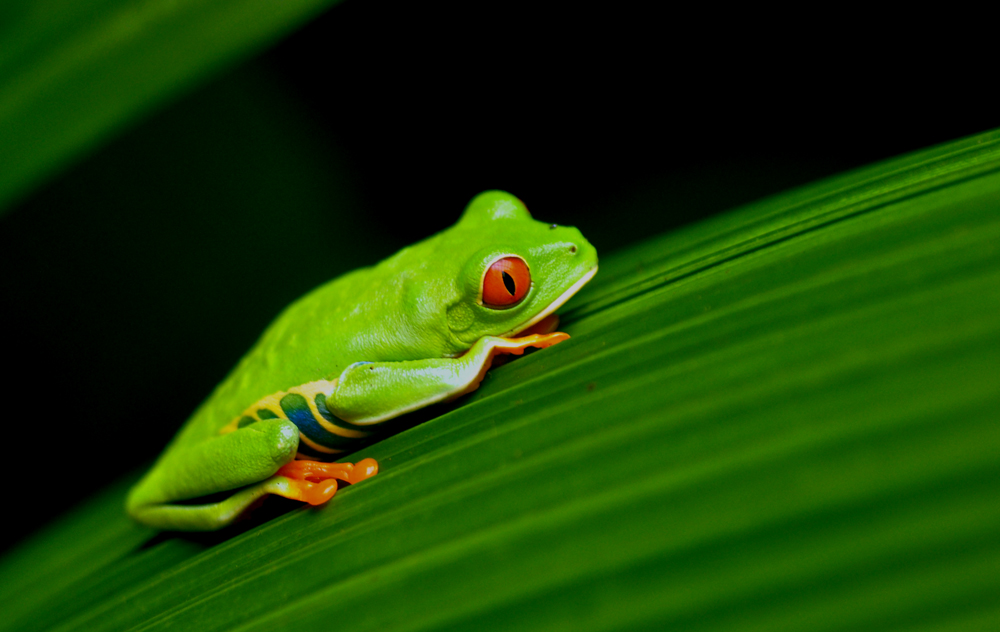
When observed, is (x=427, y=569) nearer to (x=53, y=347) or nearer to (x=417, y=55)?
(x=53, y=347)

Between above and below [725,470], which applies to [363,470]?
above

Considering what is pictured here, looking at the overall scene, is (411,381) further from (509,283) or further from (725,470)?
(725,470)

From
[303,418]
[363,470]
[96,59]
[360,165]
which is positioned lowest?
[363,470]

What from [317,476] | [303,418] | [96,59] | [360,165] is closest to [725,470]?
[317,476]

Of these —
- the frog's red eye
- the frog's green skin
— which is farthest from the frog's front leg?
the frog's red eye

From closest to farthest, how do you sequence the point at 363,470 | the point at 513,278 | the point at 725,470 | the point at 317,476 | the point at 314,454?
the point at 725,470, the point at 363,470, the point at 317,476, the point at 513,278, the point at 314,454

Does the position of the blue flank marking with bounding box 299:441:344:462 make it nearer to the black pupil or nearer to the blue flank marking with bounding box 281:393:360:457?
the blue flank marking with bounding box 281:393:360:457

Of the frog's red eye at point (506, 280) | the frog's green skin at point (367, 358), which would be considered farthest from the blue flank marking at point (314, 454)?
the frog's red eye at point (506, 280)

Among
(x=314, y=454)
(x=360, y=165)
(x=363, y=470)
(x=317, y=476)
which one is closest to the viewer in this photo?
(x=363, y=470)

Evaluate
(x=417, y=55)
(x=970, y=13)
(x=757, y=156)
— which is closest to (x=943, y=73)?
(x=970, y=13)
